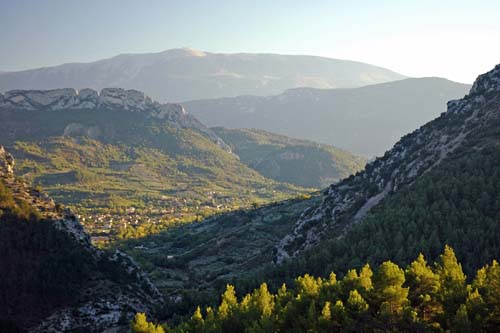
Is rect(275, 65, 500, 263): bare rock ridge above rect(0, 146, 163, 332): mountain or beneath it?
above

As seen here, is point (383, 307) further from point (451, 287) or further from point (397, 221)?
point (397, 221)

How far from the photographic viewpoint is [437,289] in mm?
56844

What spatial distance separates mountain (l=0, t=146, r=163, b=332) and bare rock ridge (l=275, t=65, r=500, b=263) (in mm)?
39884

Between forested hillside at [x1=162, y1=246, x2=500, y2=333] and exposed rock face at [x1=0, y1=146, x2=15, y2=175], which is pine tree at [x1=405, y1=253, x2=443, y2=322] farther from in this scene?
exposed rock face at [x1=0, y1=146, x2=15, y2=175]

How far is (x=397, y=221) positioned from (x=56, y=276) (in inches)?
2531

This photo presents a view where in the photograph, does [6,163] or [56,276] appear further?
[6,163]

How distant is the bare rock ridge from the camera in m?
123

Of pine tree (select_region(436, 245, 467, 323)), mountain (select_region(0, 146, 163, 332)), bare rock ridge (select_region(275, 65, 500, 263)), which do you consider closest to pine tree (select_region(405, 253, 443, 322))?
pine tree (select_region(436, 245, 467, 323))

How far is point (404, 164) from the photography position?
435 feet

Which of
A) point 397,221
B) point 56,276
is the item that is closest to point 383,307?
point 397,221

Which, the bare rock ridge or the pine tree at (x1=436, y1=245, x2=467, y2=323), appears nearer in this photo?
the pine tree at (x1=436, y1=245, x2=467, y2=323)

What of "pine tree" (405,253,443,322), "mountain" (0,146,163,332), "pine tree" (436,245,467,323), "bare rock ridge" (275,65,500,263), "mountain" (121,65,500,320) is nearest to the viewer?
"pine tree" (436,245,467,323)

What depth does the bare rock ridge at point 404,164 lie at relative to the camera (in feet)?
402

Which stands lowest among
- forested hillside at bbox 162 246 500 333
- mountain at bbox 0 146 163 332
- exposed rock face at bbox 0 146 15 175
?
mountain at bbox 0 146 163 332
